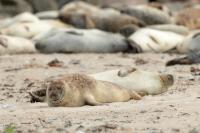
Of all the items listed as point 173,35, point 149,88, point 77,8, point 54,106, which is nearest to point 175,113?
point 54,106

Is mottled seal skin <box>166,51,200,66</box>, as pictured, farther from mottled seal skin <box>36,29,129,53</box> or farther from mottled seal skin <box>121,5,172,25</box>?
mottled seal skin <box>121,5,172,25</box>

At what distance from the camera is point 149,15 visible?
1422cm

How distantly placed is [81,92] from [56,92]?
0.73 ft

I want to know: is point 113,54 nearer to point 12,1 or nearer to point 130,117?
point 130,117

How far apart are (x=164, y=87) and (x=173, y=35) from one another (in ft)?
17.9

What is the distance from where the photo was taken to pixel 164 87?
18.9 feet

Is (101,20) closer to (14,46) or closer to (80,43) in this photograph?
(80,43)

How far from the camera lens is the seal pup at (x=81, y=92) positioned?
15.9ft

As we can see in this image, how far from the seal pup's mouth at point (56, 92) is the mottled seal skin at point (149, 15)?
30.8ft

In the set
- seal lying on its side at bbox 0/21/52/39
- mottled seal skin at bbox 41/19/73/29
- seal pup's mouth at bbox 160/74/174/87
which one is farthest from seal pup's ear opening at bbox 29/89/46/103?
mottled seal skin at bbox 41/19/73/29

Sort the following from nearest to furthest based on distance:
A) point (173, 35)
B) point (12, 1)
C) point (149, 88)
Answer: point (149, 88) → point (173, 35) → point (12, 1)

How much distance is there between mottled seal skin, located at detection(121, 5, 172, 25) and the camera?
46.2 ft

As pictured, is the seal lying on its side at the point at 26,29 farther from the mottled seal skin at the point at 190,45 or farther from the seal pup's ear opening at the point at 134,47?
the mottled seal skin at the point at 190,45

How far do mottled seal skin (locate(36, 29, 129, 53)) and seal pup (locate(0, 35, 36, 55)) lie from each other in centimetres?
14
